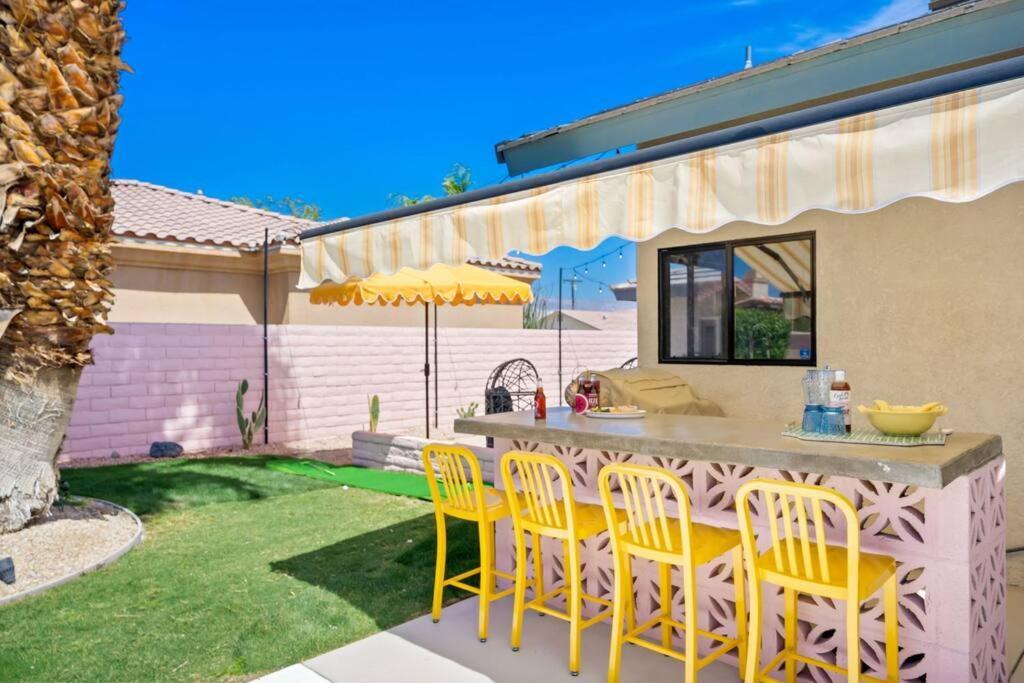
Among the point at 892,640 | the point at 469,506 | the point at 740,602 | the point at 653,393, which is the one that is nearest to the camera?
the point at 892,640

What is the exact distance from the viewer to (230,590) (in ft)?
17.3

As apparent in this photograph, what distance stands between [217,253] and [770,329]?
979 centimetres

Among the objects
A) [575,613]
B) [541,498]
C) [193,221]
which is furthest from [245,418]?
[575,613]

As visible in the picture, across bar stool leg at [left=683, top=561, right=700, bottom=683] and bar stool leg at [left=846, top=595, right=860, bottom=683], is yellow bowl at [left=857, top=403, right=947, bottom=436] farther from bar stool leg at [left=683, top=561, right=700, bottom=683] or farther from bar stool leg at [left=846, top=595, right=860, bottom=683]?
bar stool leg at [left=683, top=561, right=700, bottom=683]

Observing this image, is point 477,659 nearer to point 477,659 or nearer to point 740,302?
point 477,659

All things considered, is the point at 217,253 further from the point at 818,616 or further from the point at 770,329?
the point at 818,616

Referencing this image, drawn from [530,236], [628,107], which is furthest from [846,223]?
[530,236]

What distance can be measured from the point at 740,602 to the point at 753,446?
0.90 m

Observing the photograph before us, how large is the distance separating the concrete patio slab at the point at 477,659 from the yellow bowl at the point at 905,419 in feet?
5.13

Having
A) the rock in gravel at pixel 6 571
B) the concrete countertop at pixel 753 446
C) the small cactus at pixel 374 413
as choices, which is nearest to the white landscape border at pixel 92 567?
the rock in gravel at pixel 6 571

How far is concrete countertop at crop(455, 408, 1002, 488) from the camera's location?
3.16m

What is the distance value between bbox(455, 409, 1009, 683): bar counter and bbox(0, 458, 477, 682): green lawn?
1952 millimetres

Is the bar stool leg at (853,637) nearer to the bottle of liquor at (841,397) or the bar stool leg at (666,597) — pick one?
Result: the bottle of liquor at (841,397)

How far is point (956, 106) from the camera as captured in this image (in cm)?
327
